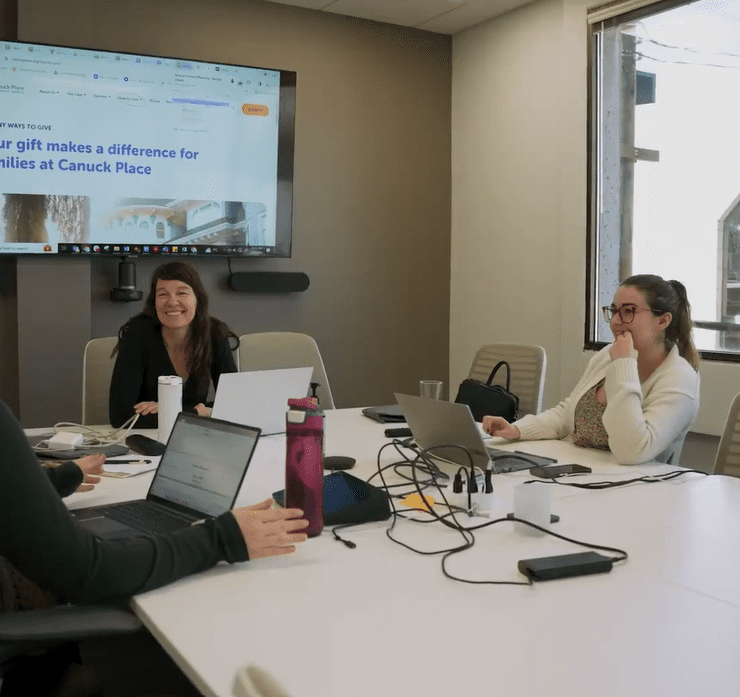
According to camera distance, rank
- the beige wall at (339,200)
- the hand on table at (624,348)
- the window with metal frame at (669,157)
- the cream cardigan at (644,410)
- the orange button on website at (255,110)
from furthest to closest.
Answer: the orange button on website at (255,110)
the beige wall at (339,200)
the window with metal frame at (669,157)
the hand on table at (624,348)
the cream cardigan at (644,410)

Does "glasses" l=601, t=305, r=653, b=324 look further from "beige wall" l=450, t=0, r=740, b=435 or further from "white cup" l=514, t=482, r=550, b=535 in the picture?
"beige wall" l=450, t=0, r=740, b=435

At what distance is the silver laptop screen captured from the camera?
1.57 metres

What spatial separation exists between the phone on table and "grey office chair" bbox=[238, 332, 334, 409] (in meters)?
1.54

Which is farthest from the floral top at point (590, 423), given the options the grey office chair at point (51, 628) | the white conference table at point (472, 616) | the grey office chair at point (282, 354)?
the grey office chair at point (51, 628)

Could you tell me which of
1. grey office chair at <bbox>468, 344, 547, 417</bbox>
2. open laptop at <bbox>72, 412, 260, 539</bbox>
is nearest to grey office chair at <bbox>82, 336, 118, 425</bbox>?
open laptop at <bbox>72, 412, 260, 539</bbox>

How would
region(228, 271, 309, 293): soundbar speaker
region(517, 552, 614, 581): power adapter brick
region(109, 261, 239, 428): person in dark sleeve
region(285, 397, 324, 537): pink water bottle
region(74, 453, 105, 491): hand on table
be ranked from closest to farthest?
region(517, 552, 614, 581): power adapter brick
region(285, 397, 324, 537): pink water bottle
region(74, 453, 105, 491): hand on table
region(109, 261, 239, 428): person in dark sleeve
region(228, 271, 309, 293): soundbar speaker

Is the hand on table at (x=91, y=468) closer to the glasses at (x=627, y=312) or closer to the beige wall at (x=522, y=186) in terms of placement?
the glasses at (x=627, y=312)

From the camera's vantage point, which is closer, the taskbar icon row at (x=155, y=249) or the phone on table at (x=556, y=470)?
the phone on table at (x=556, y=470)

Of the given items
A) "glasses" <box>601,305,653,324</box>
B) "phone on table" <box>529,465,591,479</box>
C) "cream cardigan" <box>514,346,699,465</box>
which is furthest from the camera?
"glasses" <box>601,305,653,324</box>

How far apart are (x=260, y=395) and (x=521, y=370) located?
1.49 m

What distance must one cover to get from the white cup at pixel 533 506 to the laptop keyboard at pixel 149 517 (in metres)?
0.67

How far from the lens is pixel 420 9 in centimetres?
477

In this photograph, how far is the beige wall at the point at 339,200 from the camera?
4.15 meters

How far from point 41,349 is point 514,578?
3.25 meters
